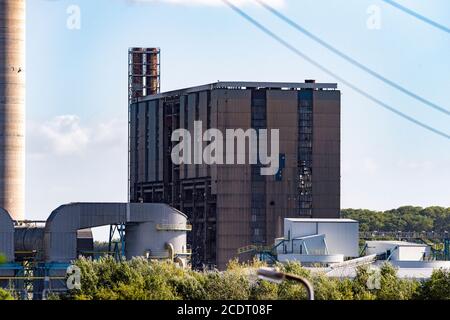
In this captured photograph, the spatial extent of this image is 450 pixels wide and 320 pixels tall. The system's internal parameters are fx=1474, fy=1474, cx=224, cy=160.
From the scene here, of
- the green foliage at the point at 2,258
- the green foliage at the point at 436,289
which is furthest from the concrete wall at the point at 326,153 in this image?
the green foliage at the point at 436,289

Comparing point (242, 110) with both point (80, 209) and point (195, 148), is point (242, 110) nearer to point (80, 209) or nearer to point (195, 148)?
point (195, 148)

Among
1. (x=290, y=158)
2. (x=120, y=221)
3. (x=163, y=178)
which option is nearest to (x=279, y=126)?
(x=290, y=158)

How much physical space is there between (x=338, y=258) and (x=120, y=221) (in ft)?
54.2

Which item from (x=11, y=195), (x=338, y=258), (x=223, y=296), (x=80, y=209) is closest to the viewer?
(x=223, y=296)

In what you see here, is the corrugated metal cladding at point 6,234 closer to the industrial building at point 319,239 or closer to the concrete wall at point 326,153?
the industrial building at point 319,239

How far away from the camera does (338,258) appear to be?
10388cm

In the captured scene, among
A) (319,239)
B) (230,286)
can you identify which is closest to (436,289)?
(230,286)

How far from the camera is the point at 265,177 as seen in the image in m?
132

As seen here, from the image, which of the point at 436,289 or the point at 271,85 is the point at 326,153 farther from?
the point at 436,289

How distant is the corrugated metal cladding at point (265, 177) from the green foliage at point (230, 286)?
49.5 m

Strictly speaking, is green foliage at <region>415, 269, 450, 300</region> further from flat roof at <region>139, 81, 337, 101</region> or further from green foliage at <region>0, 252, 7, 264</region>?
flat roof at <region>139, 81, 337, 101</region>

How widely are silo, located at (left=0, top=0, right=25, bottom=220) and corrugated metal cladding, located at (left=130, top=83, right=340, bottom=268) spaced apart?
20.4 metres

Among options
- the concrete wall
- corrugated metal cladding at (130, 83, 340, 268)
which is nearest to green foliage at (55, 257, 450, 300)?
corrugated metal cladding at (130, 83, 340, 268)

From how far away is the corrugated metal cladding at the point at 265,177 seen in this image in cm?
13038
